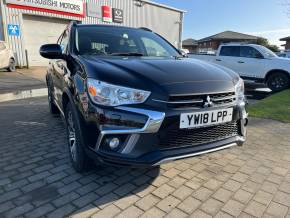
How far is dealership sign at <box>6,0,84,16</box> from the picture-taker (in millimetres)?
14938

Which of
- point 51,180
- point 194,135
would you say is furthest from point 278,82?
point 51,180

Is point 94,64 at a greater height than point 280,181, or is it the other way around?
point 94,64

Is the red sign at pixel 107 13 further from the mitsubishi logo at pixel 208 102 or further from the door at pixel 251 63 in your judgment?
the mitsubishi logo at pixel 208 102

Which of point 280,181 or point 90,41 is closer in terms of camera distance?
point 280,181

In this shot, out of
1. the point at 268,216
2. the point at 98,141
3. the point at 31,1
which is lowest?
the point at 268,216

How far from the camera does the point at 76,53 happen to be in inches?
129

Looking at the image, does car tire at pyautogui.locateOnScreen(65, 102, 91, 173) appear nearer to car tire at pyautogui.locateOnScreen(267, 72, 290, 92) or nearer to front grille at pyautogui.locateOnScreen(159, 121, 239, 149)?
front grille at pyautogui.locateOnScreen(159, 121, 239, 149)

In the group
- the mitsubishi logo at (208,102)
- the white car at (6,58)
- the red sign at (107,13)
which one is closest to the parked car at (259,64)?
the mitsubishi logo at (208,102)

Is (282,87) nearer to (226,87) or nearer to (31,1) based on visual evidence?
(226,87)

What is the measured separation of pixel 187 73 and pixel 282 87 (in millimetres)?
8905

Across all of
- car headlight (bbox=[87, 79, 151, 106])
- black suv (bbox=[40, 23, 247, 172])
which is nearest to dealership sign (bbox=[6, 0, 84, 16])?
black suv (bbox=[40, 23, 247, 172])

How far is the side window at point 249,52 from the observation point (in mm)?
10641

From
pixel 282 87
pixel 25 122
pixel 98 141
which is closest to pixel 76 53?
pixel 98 141

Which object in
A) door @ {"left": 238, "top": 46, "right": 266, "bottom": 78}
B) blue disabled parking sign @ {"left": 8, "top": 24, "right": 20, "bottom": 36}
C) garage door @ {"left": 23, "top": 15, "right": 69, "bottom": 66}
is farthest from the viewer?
garage door @ {"left": 23, "top": 15, "right": 69, "bottom": 66}
